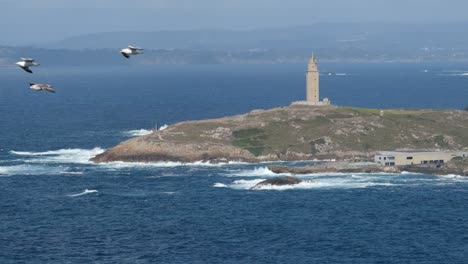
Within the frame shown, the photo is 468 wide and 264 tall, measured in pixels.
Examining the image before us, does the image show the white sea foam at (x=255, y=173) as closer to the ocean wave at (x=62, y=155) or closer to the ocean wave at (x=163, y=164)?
the ocean wave at (x=163, y=164)

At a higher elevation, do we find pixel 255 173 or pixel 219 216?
pixel 255 173

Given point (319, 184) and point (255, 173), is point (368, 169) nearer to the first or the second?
point (319, 184)

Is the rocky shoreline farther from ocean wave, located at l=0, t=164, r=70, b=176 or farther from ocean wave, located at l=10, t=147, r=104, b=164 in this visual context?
ocean wave, located at l=10, t=147, r=104, b=164

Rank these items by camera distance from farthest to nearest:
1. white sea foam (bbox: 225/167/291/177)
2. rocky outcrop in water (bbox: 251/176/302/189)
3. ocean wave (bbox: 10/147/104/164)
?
ocean wave (bbox: 10/147/104/164) → white sea foam (bbox: 225/167/291/177) → rocky outcrop in water (bbox: 251/176/302/189)

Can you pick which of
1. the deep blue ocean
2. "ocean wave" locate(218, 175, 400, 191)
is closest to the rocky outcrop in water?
"ocean wave" locate(218, 175, 400, 191)

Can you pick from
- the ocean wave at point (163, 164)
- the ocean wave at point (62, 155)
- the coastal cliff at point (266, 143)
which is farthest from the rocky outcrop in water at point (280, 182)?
the ocean wave at point (62, 155)

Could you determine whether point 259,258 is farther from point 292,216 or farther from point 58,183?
point 58,183

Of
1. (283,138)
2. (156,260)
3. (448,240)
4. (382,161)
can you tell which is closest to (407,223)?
(448,240)

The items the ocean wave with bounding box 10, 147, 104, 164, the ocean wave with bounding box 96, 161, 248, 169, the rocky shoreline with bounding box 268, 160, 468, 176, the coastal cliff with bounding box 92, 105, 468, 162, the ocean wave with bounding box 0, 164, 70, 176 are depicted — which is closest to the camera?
the rocky shoreline with bounding box 268, 160, 468, 176

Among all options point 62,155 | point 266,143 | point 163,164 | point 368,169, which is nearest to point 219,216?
point 368,169
